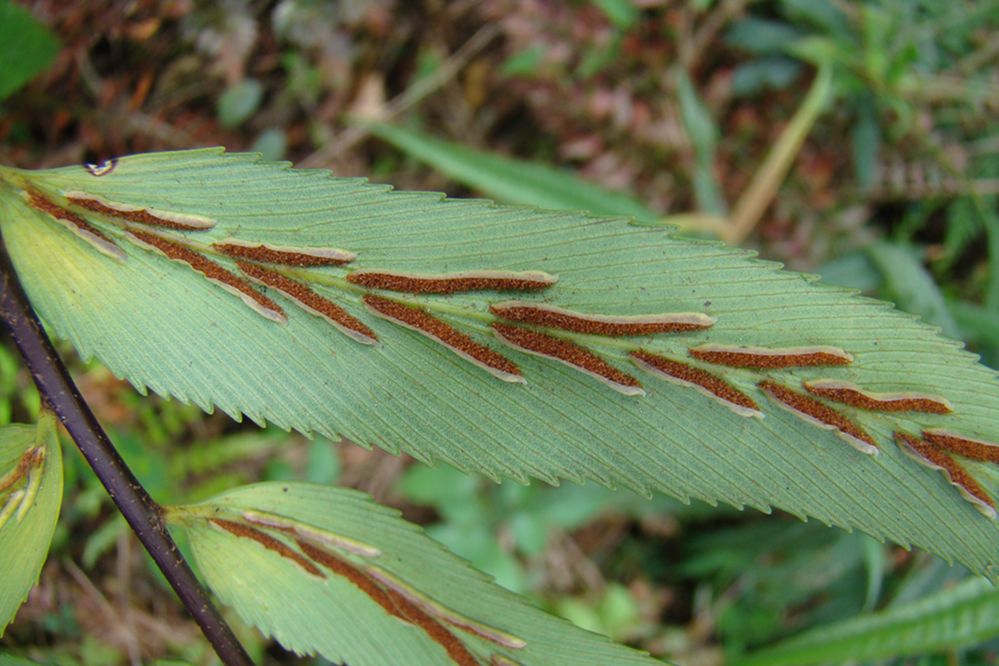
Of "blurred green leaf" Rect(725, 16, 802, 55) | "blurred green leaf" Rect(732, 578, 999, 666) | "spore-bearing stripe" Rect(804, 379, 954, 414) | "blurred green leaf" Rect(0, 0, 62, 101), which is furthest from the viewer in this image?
"blurred green leaf" Rect(725, 16, 802, 55)

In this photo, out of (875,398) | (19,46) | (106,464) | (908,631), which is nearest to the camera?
(875,398)

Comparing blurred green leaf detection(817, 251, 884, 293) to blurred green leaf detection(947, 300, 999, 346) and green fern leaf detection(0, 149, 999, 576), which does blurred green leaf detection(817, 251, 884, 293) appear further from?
green fern leaf detection(0, 149, 999, 576)

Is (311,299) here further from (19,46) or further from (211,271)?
(19,46)

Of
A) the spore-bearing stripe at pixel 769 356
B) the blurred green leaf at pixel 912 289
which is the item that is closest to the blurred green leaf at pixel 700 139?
the blurred green leaf at pixel 912 289

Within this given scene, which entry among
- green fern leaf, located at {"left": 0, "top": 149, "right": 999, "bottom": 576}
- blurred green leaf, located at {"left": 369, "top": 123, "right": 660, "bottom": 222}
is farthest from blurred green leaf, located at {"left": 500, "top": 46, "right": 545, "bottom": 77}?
green fern leaf, located at {"left": 0, "top": 149, "right": 999, "bottom": 576}

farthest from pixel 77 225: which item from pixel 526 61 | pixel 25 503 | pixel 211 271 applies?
pixel 526 61

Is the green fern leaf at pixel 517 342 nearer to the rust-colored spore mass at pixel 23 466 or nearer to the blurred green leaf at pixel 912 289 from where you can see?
the rust-colored spore mass at pixel 23 466

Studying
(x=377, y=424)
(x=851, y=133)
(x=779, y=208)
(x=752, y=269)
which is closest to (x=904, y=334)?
(x=752, y=269)

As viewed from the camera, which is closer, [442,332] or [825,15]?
[442,332]
